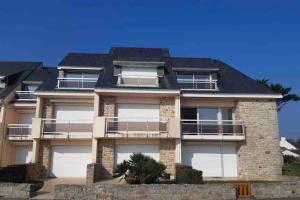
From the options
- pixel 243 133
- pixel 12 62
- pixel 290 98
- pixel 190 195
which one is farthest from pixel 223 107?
pixel 12 62

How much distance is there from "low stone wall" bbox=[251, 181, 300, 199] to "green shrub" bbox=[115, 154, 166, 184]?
4684 mm

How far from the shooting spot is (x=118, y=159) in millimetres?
21922

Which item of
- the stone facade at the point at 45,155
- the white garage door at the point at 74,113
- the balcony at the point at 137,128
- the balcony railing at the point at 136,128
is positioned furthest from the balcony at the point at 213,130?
the stone facade at the point at 45,155

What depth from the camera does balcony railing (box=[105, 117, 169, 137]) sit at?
2117 cm

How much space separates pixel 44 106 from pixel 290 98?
937 inches

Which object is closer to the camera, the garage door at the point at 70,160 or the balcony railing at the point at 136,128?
the balcony railing at the point at 136,128

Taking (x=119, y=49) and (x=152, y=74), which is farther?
(x=119, y=49)

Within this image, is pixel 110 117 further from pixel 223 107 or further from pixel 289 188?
pixel 289 188

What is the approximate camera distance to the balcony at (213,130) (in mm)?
21922

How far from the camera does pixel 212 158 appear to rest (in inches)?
894

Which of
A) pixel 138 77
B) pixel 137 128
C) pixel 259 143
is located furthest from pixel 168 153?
pixel 259 143

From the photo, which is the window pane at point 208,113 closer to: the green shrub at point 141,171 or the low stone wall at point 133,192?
the green shrub at point 141,171

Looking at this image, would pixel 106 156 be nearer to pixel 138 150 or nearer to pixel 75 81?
pixel 138 150

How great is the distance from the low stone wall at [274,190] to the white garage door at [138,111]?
9.08 meters
